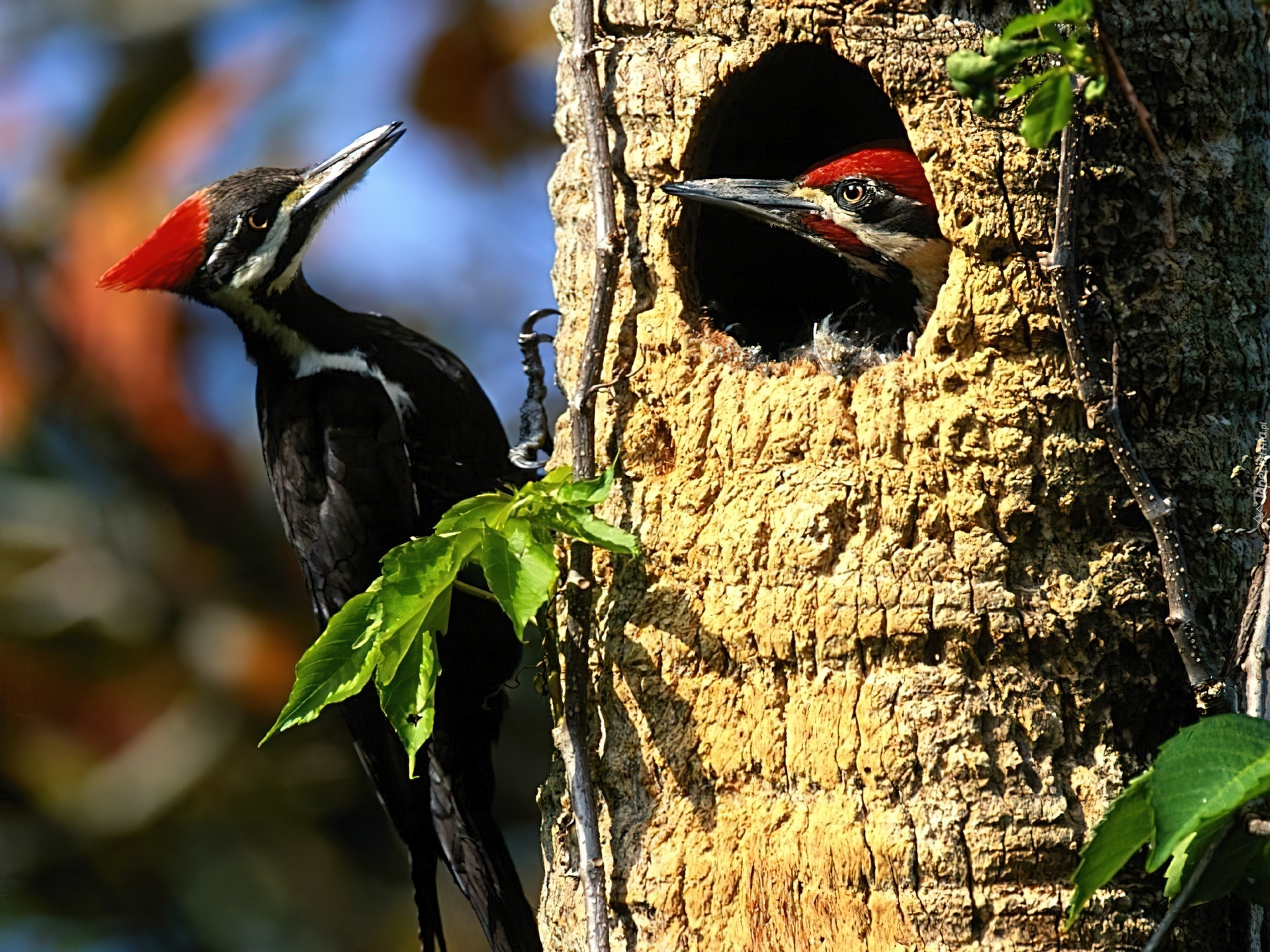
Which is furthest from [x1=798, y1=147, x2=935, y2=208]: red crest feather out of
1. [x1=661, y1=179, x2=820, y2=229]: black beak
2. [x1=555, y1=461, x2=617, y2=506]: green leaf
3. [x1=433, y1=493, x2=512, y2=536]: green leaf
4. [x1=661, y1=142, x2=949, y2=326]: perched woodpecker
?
[x1=433, y1=493, x2=512, y2=536]: green leaf

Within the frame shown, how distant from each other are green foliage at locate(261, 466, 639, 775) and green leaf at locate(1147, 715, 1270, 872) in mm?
855

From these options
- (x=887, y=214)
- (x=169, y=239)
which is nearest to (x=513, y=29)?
(x=169, y=239)

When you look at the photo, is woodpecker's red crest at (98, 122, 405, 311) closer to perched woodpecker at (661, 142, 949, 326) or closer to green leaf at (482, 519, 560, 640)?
perched woodpecker at (661, 142, 949, 326)

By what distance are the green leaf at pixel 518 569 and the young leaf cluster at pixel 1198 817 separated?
2.81 feet

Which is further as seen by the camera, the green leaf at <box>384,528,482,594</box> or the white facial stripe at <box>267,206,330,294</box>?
the white facial stripe at <box>267,206,330,294</box>

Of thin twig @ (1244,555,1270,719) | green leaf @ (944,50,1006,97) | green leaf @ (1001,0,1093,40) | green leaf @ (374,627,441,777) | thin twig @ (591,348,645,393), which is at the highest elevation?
green leaf @ (1001,0,1093,40)

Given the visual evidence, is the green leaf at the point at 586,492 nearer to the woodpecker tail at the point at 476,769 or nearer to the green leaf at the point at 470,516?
the green leaf at the point at 470,516

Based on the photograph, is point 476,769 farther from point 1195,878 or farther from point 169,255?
point 1195,878

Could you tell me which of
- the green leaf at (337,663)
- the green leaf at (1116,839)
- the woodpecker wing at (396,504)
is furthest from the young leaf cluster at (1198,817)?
the woodpecker wing at (396,504)

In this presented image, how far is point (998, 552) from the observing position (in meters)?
2.31

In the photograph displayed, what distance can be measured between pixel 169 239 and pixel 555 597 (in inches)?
67.4

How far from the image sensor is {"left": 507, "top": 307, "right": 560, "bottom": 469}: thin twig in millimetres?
3709

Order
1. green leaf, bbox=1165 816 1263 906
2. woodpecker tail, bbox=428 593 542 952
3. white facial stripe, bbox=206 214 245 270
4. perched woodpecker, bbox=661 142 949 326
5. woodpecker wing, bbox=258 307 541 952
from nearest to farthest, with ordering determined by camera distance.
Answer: green leaf, bbox=1165 816 1263 906 < perched woodpecker, bbox=661 142 949 326 < woodpecker tail, bbox=428 593 542 952 < woodpecker wing, bbox=258 307 541 952 < white facial stripe, bbox=206 214 245 270

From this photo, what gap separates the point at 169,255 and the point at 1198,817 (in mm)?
2939
